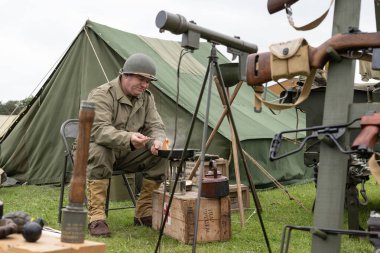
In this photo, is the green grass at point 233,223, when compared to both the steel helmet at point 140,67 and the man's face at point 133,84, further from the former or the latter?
the steel helmet at point 140,67

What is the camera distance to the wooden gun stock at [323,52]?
1.91 metres

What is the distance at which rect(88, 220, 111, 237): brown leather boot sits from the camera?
12.9 ft

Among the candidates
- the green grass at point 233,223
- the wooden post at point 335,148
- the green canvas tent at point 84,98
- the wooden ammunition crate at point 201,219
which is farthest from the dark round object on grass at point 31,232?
the green canvas tent at point 84,98

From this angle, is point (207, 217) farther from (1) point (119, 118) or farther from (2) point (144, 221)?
(1) point (119, 118)

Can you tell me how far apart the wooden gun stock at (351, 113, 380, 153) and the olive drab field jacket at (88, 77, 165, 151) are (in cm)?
246

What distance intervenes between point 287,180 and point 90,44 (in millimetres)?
3219

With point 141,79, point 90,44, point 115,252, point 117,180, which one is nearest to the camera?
point 115,252

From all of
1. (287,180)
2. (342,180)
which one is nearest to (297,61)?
(342,180)

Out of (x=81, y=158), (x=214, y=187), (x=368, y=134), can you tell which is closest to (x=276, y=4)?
(x=368, y=134)

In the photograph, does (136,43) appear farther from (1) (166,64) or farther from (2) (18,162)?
(2) (18,162)

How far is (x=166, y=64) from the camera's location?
7535 millimetres

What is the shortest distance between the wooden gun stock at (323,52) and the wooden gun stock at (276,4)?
0.64 feet

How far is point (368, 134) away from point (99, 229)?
2.66 m

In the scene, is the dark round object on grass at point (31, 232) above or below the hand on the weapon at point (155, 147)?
below
